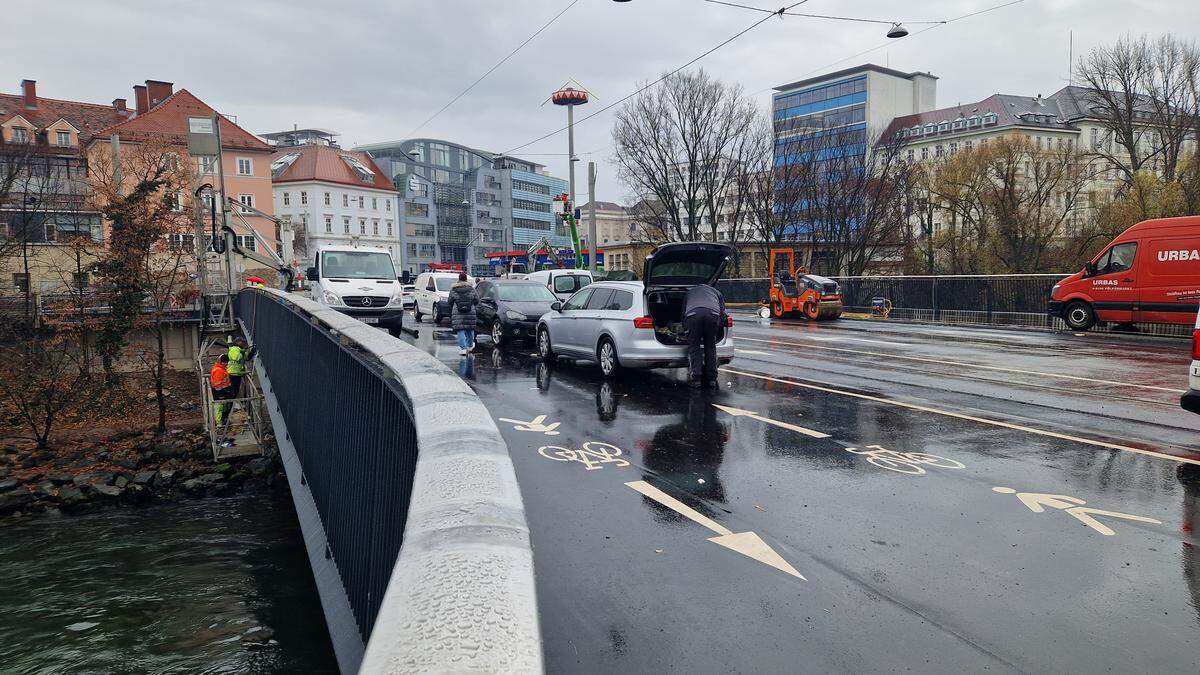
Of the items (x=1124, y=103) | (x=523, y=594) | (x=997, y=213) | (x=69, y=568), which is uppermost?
(x=1124, y=103)

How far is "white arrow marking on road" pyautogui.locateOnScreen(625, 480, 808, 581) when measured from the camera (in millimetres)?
4883

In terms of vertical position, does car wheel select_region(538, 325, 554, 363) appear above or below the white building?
below

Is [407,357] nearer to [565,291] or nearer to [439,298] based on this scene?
[565,291]

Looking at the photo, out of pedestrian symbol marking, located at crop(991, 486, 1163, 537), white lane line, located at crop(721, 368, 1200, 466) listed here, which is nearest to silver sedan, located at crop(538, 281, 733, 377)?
white lane line, located at crop(721, 368, 1200, 466)

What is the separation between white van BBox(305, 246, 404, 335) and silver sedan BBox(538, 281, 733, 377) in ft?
26.8

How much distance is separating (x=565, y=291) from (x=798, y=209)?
28.6 metres

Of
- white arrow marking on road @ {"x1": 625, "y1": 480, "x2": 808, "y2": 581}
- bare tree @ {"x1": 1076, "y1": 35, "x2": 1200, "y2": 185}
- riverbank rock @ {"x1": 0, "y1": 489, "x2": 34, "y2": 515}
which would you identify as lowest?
riverbank rock @ {"x1": 0, "y1": 489, "x2": 34, "y2": 515}

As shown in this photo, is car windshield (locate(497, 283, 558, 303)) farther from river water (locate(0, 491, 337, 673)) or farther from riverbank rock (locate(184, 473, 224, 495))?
riverbank rock (locate(184, 473, 224, 495))

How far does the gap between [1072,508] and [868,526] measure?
1.65 meters

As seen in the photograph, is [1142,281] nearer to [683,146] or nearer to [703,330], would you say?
[703,330]

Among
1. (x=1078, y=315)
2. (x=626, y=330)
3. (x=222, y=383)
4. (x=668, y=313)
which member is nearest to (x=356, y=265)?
(x=222, y=383)

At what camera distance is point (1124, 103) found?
132ft

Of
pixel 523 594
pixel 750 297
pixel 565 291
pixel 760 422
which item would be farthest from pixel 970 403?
pixel 750 297

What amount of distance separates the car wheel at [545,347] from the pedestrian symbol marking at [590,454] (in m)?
7.20
